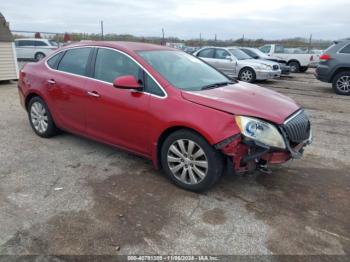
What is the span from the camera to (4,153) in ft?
15.8

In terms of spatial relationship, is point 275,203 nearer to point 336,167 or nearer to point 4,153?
point 336,167

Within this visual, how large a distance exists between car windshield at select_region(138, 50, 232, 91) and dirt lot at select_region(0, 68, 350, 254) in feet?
4.01

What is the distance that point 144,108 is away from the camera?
12.6ft

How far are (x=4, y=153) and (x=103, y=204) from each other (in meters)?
2.27

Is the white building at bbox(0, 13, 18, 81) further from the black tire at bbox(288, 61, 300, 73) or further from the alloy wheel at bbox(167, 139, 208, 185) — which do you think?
the black tire at bbox(288, 61, 300, 73)

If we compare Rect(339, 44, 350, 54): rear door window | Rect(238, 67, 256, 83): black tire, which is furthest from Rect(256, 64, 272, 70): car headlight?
Rect(339, 44, 350, 54): rear door window

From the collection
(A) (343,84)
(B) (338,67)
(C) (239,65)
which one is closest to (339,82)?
(A) (343,84)

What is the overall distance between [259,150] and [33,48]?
73.1ft

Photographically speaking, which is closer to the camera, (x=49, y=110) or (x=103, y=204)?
(x=103, y=204)

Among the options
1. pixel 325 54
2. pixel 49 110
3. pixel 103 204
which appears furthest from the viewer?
pixel 325 54

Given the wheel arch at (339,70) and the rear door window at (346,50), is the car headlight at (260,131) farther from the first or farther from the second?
the rear door window at (346,50)

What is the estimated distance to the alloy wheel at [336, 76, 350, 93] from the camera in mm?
10633

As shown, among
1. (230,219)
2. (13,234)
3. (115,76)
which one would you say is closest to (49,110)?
(115,76)

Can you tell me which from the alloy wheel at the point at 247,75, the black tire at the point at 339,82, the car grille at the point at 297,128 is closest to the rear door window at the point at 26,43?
the alloy wheel at the point at 247,75
